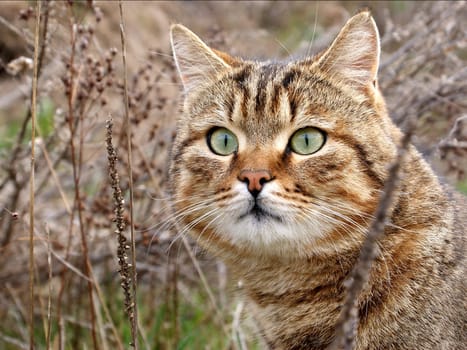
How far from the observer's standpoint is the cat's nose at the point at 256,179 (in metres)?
2.19

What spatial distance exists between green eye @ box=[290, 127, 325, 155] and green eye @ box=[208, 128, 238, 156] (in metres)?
0.22

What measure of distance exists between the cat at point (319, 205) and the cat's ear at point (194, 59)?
0.14 m

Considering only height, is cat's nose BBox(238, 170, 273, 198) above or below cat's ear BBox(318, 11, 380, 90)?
below

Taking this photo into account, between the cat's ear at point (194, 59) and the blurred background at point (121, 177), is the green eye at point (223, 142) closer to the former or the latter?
the cat's ear at point (194, 59)

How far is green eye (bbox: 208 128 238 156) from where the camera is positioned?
250cm

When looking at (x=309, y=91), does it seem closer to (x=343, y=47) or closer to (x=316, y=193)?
(x=343, y=47)

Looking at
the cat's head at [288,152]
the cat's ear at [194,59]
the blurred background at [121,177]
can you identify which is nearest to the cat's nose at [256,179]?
the cat's head at [288,152]

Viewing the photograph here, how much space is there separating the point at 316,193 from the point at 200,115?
24.1 inches

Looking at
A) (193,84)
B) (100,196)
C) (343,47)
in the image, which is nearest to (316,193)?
(343,47)

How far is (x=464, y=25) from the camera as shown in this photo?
14.0ft

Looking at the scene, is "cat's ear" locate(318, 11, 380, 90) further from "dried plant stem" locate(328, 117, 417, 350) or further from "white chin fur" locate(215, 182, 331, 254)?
"dried plant stem" locate(328, 117, 417, 350)

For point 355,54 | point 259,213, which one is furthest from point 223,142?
point 355,54

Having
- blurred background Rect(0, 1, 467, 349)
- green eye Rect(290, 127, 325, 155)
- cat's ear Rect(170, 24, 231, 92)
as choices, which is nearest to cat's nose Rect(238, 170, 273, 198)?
green eye Rect(290, 127, 325, 155)

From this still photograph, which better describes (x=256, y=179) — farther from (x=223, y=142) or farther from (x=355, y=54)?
(x=355, y=54)
